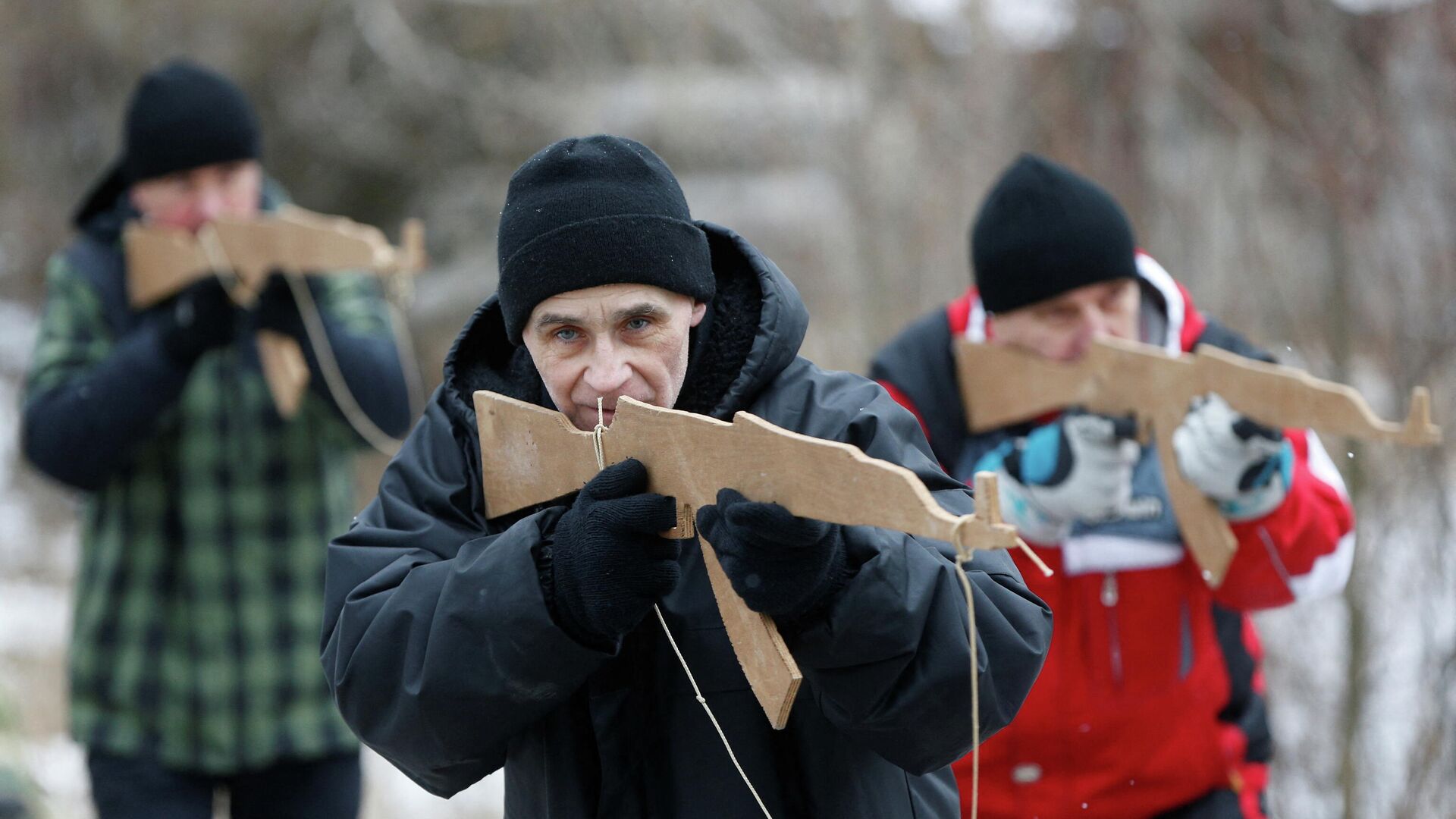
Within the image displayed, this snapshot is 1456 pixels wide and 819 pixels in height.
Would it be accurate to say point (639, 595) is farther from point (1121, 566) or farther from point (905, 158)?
point (905, 158)

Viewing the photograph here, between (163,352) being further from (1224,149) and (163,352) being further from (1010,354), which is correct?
(1224,149)

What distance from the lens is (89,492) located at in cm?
343

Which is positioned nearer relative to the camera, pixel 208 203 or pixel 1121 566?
pixel 1121 566

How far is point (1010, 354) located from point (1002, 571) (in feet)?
3.32

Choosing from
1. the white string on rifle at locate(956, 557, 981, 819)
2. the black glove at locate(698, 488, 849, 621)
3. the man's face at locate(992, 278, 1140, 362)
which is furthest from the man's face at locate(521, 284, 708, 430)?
the man's face at locate(992, 278, 1140, 362)

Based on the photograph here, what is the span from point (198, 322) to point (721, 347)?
6.08 ft

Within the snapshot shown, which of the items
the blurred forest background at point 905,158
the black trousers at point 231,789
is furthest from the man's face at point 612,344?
the black trousers at point 231,789

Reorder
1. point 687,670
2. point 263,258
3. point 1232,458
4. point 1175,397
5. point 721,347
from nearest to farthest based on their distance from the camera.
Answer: point 687,670 → point 721,347 → point 1232,458 → point 1175,397 → point 263,258

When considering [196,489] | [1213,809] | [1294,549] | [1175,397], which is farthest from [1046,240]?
[196,489]

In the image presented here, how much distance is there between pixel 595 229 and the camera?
6.13 feet

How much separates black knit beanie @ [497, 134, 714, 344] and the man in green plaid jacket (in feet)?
5.43

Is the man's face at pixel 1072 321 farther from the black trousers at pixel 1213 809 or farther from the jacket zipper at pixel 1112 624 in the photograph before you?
the black trousers at pixel 1213 809

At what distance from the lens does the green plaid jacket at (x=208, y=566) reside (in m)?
3.36

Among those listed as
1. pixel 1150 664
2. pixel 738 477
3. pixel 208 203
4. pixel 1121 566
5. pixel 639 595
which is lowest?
pixel 1150 664
